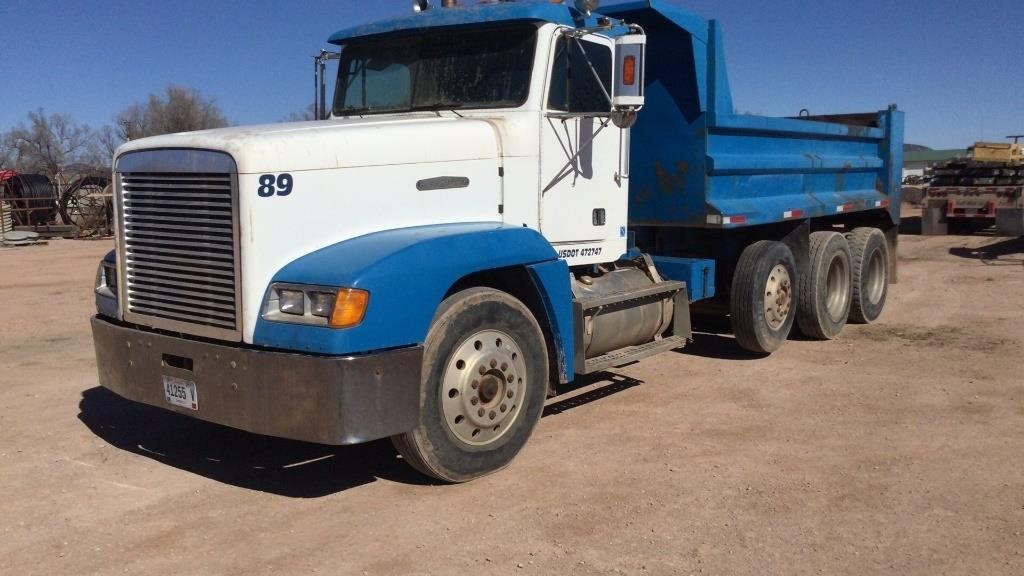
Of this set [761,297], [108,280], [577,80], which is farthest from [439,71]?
[761,297]

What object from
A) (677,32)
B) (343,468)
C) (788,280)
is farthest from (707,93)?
(343,468)

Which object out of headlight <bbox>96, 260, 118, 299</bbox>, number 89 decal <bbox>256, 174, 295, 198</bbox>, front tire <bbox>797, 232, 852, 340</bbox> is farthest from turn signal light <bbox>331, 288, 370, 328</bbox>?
front tire <bbox>797, 232, 852, 340</bbox>

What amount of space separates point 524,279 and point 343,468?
62.7 inches

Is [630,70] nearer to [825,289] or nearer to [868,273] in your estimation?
[825,289]

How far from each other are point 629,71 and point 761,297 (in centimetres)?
332

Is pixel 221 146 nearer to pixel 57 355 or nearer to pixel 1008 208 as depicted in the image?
pixel 57 355

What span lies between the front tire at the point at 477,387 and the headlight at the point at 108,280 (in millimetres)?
2058

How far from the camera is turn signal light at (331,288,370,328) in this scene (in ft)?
14.3

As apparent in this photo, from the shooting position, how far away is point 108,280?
5648mm

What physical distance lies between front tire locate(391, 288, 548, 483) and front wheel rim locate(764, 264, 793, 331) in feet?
12.4

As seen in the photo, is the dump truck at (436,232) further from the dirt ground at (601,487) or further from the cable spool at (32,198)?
the cable spool at (32,198)

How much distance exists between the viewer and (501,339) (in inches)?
206

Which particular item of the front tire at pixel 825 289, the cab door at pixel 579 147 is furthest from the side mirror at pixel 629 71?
the front tire at pixel 825 289

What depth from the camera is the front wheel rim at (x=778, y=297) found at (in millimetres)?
8562
